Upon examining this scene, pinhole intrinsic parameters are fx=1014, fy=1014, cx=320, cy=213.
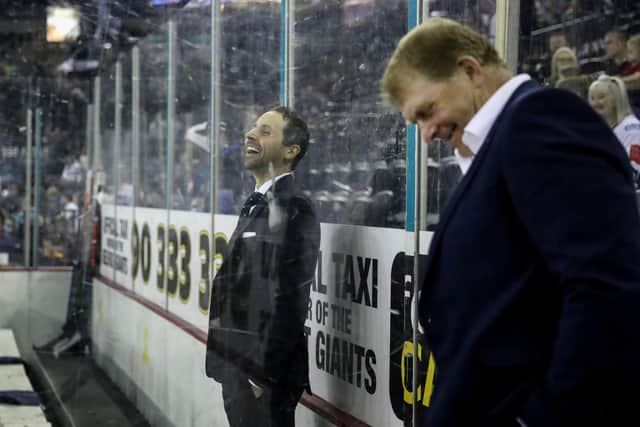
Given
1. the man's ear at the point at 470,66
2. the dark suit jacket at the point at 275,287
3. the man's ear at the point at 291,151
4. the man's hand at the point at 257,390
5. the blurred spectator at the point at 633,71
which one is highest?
the blurred spectator at the point at 633,71

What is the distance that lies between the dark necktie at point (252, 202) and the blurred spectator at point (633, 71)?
116 cm

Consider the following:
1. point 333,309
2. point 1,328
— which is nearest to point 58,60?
point 1,328

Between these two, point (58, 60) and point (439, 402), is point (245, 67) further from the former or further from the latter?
point (439, 402)

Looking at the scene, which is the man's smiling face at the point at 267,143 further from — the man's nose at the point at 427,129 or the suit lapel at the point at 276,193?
the man's nose at the point at 427,129

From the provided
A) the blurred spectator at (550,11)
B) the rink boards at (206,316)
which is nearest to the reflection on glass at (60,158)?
the rink boards at (206,316)

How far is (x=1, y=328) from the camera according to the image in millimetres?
4238

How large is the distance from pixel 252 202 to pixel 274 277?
23 cm

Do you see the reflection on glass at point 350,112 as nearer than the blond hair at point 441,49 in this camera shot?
No

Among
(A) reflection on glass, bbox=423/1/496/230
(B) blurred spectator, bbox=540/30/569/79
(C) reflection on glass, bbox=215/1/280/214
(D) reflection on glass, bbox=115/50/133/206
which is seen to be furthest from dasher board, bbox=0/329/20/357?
(B) blurred spectator, bbox=540/30/569/79

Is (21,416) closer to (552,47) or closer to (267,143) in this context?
(267,143)

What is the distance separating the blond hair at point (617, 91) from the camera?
1568 mm

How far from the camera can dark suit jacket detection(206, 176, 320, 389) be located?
249 cm

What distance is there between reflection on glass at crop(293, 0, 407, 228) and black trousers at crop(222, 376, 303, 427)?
452 millimetres

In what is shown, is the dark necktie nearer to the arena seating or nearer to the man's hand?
the man's hand
